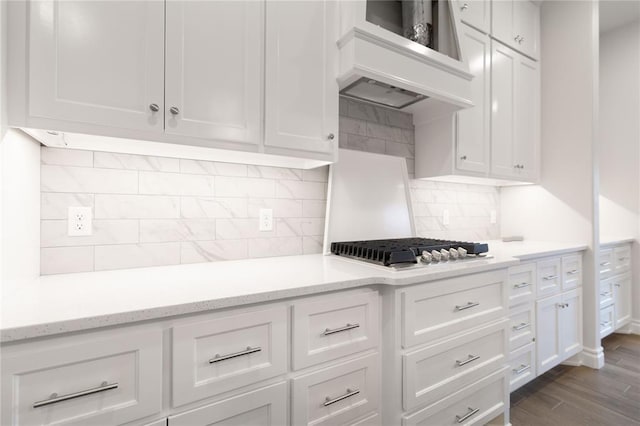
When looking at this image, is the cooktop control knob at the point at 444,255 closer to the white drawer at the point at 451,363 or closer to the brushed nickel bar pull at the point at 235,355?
the white drawer at the point at 451,363

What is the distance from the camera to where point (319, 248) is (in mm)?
1934

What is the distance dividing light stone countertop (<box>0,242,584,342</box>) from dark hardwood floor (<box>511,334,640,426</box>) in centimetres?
108

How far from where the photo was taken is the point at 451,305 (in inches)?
56.3

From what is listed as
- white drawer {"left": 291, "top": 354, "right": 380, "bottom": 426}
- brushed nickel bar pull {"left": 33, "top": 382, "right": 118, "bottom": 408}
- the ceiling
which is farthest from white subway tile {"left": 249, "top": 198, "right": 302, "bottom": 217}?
the ceiling

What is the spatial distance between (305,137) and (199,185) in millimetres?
578

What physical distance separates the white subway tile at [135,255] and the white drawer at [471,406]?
1.23m

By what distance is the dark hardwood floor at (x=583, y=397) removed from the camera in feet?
6.10

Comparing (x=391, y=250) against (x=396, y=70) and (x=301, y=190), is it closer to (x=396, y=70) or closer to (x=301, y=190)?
(x=301, y=190)

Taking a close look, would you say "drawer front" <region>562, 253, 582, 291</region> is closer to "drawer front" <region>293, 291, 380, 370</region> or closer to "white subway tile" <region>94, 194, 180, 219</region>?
"drawer front" <region>293, 291, 380, 370</region>

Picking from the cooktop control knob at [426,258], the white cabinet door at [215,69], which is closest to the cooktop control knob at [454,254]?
the cooktop control knob at [426,258]

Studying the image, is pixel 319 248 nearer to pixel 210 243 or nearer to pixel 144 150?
pixel 210 243

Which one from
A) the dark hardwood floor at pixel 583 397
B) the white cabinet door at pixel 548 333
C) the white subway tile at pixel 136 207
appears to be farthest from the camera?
the white cabinet door at pixel 548 333

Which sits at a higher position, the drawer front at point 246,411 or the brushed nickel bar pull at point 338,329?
the brushed nickel bar pull at point 338,329

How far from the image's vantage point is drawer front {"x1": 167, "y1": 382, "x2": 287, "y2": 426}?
919 millimetres
